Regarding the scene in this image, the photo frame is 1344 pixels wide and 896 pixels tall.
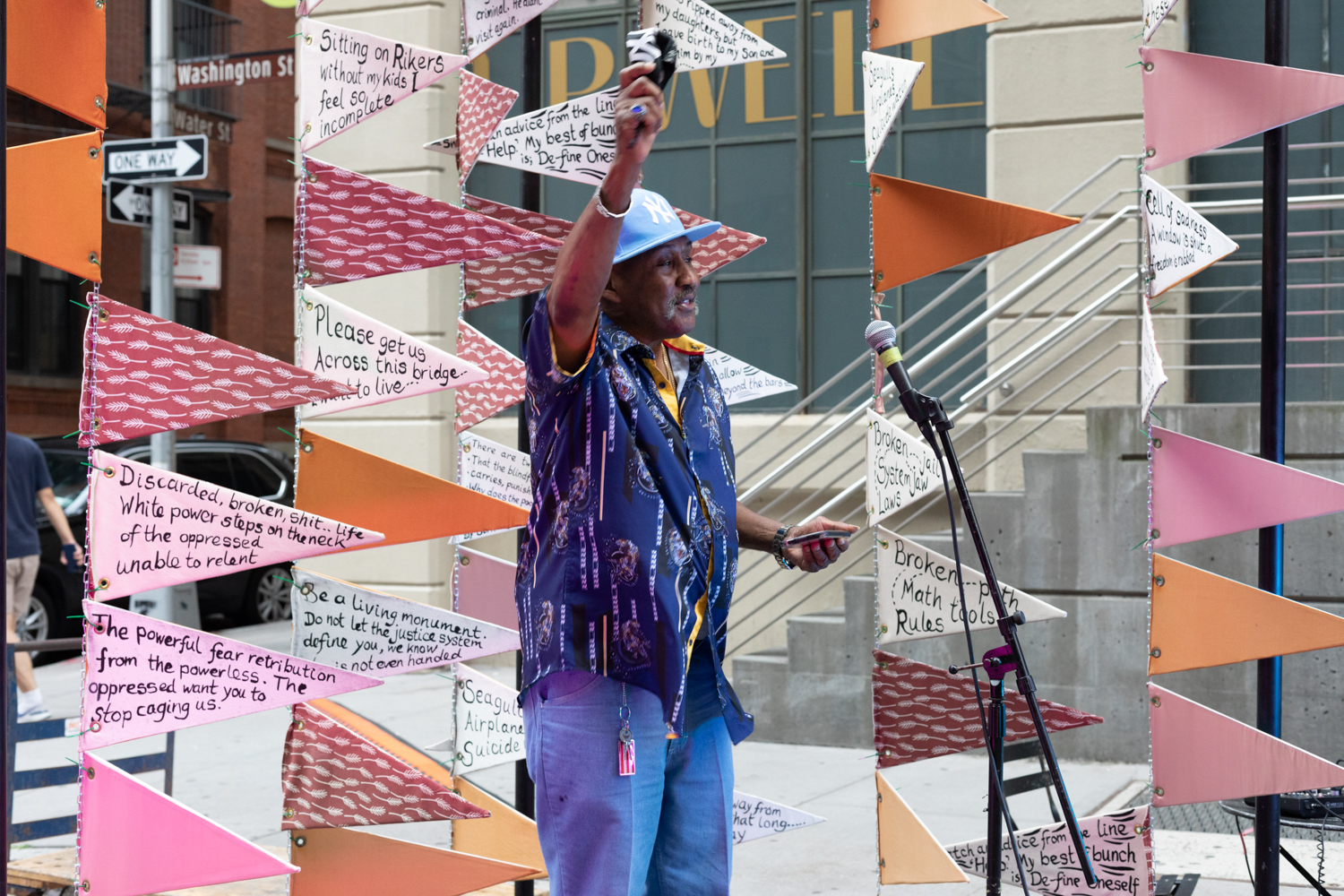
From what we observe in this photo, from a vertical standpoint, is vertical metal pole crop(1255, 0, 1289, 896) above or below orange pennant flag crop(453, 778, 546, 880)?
above

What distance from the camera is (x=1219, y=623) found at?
11.4ft

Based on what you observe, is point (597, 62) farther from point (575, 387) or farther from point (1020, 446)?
point (575, 387)

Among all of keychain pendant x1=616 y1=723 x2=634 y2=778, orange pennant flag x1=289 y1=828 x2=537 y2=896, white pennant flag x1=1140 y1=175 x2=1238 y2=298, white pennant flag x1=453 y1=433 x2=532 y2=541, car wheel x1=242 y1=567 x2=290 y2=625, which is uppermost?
white pennant flag x1=1140 y1=175 x2=1238 y2=298

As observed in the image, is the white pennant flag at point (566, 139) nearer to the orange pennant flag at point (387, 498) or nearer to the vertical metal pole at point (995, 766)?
the orange pennant flag at point (387, 498)

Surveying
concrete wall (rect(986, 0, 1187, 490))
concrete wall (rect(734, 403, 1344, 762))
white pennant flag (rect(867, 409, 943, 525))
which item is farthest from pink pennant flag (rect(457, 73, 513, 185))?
concrete wall (rect(986, 0, 1187, 490))

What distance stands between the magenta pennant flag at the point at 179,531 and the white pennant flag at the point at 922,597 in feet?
4.49

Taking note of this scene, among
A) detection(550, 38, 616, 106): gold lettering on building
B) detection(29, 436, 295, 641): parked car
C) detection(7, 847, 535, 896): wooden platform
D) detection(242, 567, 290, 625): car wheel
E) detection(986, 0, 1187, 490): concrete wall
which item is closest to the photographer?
detection(7, 847, 535, 896): wooden platform

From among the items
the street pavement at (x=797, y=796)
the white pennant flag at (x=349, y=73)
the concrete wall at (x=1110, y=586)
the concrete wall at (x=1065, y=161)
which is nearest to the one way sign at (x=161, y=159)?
the street pavement at (x=797, y=796)

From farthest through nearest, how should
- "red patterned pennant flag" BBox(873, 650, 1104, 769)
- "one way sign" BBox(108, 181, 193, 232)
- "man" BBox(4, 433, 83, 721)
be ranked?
"one way sign" BBox(108, 181, 193, 232) < "man" BBox(4, 433, 83, 721) < "red patterned pennant flag" BBox(873, 650, 1104, 769)

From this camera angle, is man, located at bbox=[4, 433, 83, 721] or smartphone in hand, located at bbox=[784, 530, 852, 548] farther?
man, located at bbox=[4, 433, 83, 721]

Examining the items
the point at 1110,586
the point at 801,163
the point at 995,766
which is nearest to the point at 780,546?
the point at 995,766

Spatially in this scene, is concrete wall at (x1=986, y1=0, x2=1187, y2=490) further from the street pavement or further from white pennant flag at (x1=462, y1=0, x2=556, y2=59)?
white pennant flag at (x1=462, y1=0, x2=556, y2=59)

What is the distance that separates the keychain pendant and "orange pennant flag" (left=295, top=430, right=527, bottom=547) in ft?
3.66

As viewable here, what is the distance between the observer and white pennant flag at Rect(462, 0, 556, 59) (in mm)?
3875
